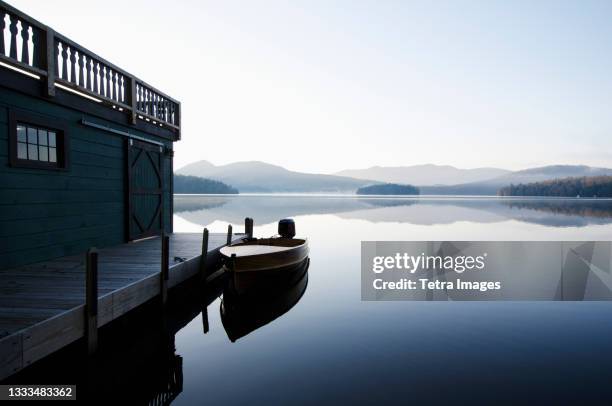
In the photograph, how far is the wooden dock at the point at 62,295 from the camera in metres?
4.44

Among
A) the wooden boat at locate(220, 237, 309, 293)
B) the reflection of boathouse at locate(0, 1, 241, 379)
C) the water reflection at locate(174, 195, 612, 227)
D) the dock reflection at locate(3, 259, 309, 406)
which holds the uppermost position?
the reflection of boathouse at locate(0, 1, 241, 379)

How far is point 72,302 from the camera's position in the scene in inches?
221

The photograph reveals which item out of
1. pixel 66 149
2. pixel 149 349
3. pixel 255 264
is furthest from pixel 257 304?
pixel 66 149

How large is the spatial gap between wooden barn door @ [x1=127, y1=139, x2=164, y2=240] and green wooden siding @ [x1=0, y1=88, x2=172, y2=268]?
0.36m

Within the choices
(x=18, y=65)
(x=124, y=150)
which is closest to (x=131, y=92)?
(x=124, y=150)

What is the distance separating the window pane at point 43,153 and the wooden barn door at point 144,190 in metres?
3.18

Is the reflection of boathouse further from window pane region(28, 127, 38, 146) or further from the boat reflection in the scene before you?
the boat reflection

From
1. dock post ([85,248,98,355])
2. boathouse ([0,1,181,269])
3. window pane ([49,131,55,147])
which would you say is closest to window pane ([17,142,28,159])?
boathouse ([0,1,181,269])

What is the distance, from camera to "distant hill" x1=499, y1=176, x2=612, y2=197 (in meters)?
138

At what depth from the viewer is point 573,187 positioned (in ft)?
493

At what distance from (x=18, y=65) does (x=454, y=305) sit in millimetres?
12247

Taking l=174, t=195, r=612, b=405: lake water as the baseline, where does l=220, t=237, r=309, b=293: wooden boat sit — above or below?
above

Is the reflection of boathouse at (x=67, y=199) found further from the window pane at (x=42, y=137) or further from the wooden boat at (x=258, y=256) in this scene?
the wooden boat at (x=258, y=256)
